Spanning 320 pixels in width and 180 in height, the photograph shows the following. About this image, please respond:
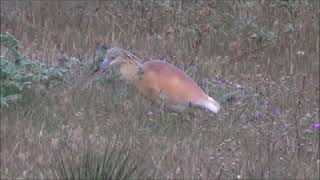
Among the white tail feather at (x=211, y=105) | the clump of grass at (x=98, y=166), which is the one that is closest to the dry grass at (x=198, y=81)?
the white tail feather at (x=211, y=105)

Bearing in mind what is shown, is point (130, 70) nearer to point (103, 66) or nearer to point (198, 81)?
point (103, 66)

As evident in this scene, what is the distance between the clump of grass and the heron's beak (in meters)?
1.97

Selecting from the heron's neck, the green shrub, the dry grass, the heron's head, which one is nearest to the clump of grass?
the dry grass

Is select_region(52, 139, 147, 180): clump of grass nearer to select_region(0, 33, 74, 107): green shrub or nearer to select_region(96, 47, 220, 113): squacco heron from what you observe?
select_region(0, 33, 74, 107): green shrub

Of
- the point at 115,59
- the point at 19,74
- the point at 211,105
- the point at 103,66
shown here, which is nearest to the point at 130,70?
the point at 115,59

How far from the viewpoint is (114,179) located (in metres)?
4.23

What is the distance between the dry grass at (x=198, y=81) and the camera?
4797 mm

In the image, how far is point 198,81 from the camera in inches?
271

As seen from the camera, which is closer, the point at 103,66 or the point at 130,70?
the point at 130,70

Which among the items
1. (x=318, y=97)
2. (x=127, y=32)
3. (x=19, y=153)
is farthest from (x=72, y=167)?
→ (x=127, y=32)

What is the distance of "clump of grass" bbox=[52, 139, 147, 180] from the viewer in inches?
165

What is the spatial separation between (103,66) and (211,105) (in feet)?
3.07

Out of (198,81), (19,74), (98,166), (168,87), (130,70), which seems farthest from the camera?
(198,81)

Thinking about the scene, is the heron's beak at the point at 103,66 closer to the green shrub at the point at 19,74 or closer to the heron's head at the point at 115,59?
the heron's head at the point at 115,59
